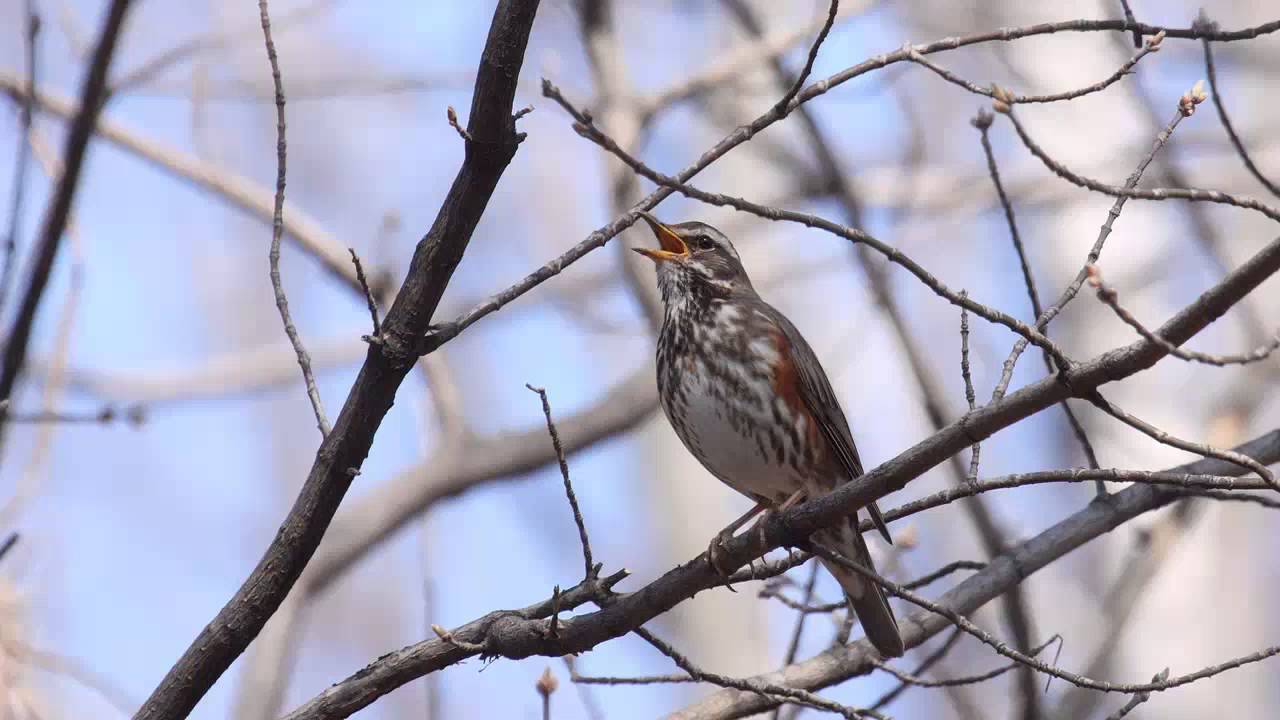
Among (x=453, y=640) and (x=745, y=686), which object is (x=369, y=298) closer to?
(x=453, y=640)

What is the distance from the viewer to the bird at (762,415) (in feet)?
17.9

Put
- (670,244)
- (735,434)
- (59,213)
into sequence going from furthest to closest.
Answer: (670,244) → (735,434) → (59,213)

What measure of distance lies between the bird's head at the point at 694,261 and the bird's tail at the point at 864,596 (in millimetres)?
1256

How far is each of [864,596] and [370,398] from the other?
7.85 ft

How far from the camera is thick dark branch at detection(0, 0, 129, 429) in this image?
14.1 ft

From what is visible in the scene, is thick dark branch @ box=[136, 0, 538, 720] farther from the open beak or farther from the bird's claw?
the open beak

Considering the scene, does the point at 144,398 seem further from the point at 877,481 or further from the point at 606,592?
the point at 877,481

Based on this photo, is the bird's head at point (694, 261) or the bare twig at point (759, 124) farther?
the bird's head at point (694, 261)

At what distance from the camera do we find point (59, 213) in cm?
437

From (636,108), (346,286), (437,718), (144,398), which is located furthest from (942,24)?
(437,718)

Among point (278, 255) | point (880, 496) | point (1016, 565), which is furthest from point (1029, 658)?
point (278, 255)

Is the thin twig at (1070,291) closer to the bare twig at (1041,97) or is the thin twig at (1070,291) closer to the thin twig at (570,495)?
the bare twig at (1041,97)

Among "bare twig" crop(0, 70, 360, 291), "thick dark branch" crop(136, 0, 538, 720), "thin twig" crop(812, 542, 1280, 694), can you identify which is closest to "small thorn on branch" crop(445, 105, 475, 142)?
"thick dark branch" crop(136, 0, 538, 720)

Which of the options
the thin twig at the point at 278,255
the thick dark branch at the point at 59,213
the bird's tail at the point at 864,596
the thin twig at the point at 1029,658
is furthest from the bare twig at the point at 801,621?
the thick dark branch at the point at 59,213
